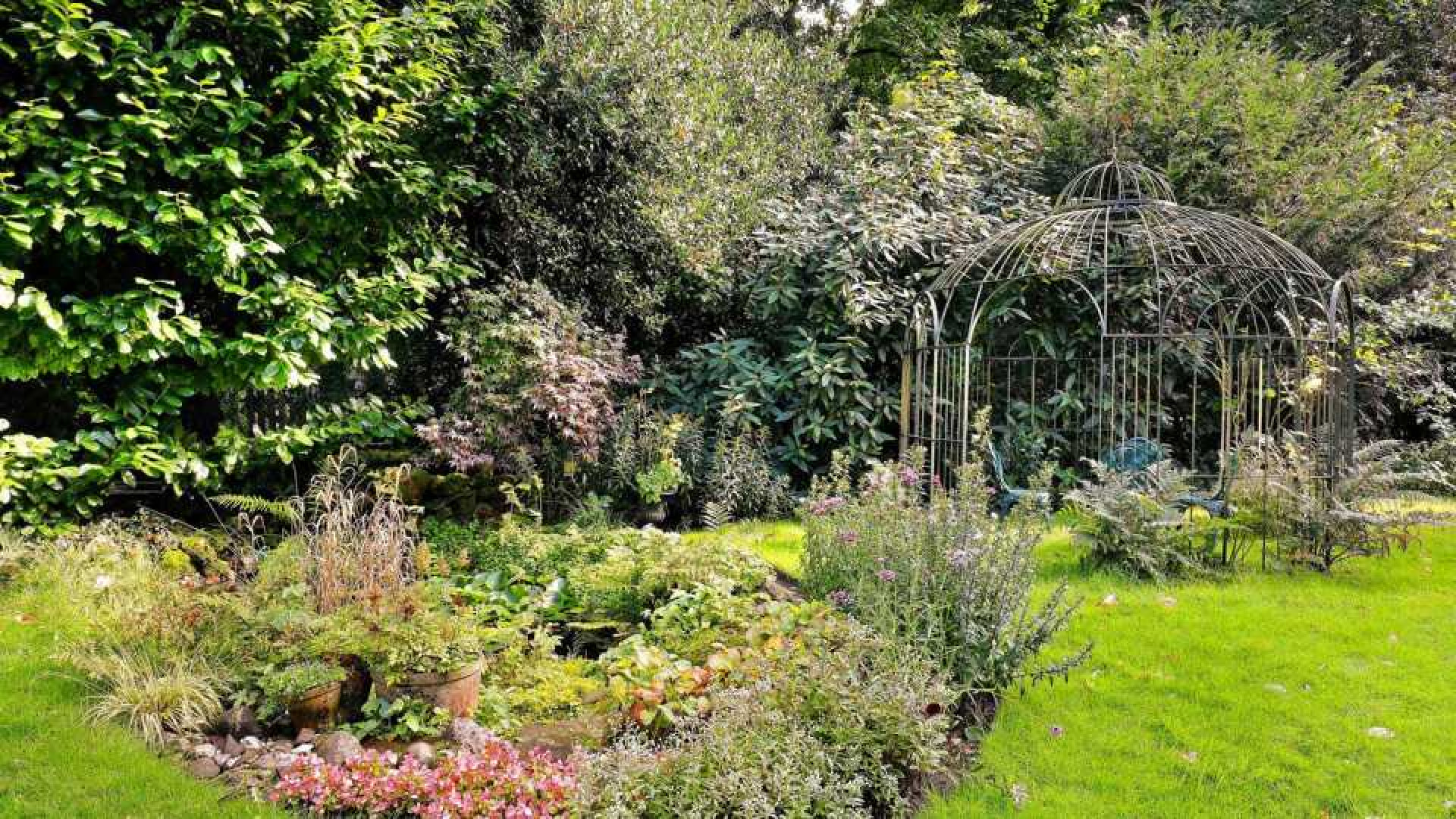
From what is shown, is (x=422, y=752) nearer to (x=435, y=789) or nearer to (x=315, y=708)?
(x=435, y=789)

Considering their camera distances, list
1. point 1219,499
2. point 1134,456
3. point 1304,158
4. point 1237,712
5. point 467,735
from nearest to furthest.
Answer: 1. point 467,735
2. point 1237,712
3. point 1219,499
4. point 1134,456
5. point 1304,158

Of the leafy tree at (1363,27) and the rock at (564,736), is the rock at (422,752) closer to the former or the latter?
the rock at (564,736)

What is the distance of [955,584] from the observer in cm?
380

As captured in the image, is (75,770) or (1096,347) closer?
(75,770)

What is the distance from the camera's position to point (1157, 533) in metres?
5.47

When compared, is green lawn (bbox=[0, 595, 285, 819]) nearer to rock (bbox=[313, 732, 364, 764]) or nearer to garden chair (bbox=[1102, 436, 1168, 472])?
rock (bbox=[313, 732, 364, 764])

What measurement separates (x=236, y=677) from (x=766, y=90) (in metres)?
8.48

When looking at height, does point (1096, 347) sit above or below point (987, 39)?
→ below

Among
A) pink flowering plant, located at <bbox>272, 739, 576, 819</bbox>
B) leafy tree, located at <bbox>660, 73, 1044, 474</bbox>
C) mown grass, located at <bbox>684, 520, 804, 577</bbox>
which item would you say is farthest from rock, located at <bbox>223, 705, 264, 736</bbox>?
leafy tree, located at <bbox>660, 73, 1044, 474</bbox>

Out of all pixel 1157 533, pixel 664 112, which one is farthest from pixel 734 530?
pixel 664 112

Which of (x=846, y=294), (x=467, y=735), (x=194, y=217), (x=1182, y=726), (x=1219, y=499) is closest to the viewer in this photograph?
(x=467, y=735)

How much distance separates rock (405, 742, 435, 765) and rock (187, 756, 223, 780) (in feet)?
1.96

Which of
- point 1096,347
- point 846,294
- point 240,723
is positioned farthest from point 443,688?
point 1096,347

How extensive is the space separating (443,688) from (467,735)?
0.69 feet
